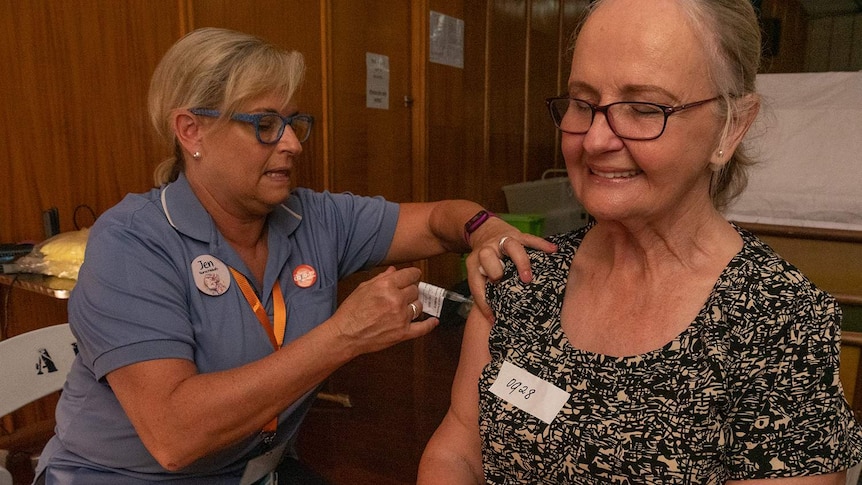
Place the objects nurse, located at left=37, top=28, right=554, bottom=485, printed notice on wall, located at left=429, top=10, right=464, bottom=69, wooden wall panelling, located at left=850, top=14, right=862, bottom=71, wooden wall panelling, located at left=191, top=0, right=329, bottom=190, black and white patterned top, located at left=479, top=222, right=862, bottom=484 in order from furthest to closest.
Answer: wooden wall panelling, located at left=850, top=14, right=862, bottom=71, printed notice on wall, located at left=429, top=10, right=464, bottom=69, wooden wall panelling, located at left=191, top=0, right=329, bottom=190, nurse, located at left=37, top=28, right=554, bottom=485, black and white patterned top, located at left=479, top=222, right=862, bottom=484

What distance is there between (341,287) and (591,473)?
6.03 feet

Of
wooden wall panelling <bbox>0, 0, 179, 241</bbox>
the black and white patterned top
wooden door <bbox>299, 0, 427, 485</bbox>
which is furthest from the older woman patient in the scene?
wooden wall panelling <bbox>0, 0, 179, 241</bbox>

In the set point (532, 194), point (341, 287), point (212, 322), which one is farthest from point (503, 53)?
point (212, 322)

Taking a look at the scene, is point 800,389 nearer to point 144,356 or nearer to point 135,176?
point 144,356

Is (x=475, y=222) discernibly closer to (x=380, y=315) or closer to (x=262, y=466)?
(x=380, y=315)

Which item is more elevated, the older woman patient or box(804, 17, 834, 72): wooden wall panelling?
box(804, 17, 834, 72): wooden wall panelling

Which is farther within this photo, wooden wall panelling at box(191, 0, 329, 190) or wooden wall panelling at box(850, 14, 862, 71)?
wooden wall panelling at box(850, 14, 862, 71)

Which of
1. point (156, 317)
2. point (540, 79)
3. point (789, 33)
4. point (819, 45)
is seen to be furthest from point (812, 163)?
point (819, 45)

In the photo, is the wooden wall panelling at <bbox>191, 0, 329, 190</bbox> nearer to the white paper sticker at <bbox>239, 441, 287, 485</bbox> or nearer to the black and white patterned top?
the white paper sticker at <bbox>239, 441, 287, 485</bbox>

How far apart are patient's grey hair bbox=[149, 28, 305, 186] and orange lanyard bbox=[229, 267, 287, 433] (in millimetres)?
395

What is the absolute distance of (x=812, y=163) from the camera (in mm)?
2975

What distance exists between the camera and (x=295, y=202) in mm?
1847

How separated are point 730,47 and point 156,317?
47.7 inches

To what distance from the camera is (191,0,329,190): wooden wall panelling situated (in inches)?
120
